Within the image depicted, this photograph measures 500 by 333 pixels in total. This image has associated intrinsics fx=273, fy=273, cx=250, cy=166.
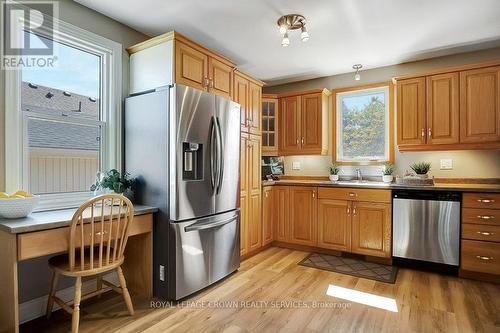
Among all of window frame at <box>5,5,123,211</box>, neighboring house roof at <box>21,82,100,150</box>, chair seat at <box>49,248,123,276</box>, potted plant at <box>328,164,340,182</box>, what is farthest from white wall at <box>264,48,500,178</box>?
chair seat at <box>49,248,123,276</box>

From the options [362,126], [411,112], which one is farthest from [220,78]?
[411,112]

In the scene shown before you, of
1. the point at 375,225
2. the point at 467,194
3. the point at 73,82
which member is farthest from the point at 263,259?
the point at 73,82

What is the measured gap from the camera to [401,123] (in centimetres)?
337

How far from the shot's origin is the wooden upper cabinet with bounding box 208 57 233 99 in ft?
9.14

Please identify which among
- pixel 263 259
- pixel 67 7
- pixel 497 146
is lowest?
pixel 263 259

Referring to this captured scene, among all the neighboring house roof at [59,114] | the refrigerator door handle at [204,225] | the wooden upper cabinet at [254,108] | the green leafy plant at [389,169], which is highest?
Answer: the wooden upper cabinet at [254,108]

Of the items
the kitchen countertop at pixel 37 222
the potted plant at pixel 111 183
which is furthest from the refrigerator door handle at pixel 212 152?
the kitchen countertop at pixel 37 222

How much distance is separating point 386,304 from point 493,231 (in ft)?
4.57

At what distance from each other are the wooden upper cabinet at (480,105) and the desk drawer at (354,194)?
1.03 metres

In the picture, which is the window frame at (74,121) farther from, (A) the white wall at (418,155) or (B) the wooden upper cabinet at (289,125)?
(A) the white wall at (418,155)

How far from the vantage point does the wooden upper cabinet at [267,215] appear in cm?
370

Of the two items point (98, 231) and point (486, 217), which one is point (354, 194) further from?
point (98, 231)

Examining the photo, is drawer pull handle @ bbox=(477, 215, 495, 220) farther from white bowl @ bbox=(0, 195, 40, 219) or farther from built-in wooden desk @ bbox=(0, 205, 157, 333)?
white bowl @ bbox=(0, 195, 40, 219)

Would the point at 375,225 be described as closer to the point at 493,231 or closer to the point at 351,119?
the point at 493,231
